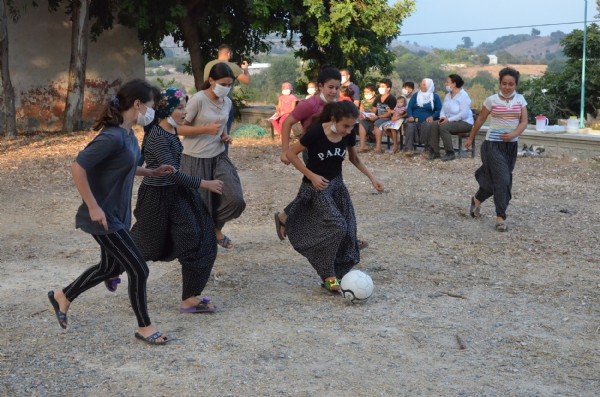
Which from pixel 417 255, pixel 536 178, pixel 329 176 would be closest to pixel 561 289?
pixel 417 255

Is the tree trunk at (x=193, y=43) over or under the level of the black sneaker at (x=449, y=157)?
over

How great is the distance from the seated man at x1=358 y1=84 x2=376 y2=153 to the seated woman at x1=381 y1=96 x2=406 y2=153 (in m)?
0.38

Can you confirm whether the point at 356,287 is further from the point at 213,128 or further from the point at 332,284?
the point at 213,128

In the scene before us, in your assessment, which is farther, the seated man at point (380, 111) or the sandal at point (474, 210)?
the seated man at point (380, 111)

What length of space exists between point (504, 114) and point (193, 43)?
39.2 feet

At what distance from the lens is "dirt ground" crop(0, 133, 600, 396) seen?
5.02 m

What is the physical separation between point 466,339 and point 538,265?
240cm

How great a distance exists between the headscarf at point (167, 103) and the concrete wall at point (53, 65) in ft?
46.5

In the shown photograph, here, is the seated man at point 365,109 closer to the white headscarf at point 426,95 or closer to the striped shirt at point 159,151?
the white headscarf at point 426,95

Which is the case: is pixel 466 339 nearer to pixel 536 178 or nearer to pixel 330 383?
pixel 330 383

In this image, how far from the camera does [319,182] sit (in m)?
6.60

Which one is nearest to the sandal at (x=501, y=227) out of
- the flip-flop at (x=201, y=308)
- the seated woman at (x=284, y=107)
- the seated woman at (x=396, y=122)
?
the flip-flop at (x=201, y=308)

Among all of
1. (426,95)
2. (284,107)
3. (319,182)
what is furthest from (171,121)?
(284,107)

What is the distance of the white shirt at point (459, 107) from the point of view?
14414 mm
